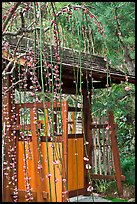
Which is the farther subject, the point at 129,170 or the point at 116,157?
the point at 129,170

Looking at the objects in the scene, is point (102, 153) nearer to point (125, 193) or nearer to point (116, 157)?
point (116, 157)

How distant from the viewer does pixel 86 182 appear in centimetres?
489

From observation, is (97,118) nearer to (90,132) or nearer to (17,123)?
(90,132)

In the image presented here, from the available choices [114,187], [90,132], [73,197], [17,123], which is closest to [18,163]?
[17,123]

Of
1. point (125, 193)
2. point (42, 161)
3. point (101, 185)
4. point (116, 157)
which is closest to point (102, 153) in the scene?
point (116, 157)

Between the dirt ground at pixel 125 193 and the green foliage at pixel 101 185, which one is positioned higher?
the green foliage at pixel 101 185

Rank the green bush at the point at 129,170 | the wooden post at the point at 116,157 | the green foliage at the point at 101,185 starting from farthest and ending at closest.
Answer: the green bush at the point at 129,170 < the green foliage at the point at 101,185 < the wooden post at the point at 116,157

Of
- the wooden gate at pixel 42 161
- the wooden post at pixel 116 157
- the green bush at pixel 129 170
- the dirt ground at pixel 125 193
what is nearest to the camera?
the wooden gate at pixel 42 161

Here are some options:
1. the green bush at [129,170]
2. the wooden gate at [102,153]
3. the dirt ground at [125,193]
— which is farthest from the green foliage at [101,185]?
the green bush at [129,170]

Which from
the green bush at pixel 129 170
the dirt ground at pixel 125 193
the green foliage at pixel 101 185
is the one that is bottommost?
the dirt ground at pixel 125 193

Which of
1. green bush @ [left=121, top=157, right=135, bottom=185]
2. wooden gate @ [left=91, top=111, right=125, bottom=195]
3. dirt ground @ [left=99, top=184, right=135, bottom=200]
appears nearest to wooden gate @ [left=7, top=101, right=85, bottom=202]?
wooden gate @ [left=91, top=111, right=125, bottom=195]

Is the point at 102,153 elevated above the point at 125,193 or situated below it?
above

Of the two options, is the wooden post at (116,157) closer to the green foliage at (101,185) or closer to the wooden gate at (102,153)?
the wooden gate at (102,153)

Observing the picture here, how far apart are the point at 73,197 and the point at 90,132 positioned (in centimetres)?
102
